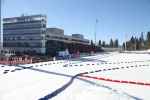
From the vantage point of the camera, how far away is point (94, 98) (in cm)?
1043

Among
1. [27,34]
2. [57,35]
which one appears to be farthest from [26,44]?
[57,35]

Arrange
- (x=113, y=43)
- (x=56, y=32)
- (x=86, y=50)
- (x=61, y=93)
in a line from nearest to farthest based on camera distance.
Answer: (x=61, y=93)
(x=56, y=32)
(x=86, y=50)
(x=113, y=43)

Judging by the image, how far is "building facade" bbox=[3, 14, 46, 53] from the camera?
65.8 m

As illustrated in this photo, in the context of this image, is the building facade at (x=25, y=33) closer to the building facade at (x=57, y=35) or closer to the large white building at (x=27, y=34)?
the large white building at (x=27, y=34)

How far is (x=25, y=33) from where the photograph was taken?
70.6 m

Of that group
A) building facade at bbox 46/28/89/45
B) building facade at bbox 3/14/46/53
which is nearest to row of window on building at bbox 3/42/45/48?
building facade at bbox 3/14/46/53

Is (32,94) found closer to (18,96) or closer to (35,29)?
(18,96)

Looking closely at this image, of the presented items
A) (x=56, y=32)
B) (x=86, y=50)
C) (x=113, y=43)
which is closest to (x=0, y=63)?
(x=56, y=32)

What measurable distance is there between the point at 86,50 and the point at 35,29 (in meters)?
32.0

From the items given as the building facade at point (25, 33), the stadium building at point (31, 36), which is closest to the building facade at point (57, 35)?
the stadium building at point (31, 36)

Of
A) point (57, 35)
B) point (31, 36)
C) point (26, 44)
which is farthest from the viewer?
point (57, 35)

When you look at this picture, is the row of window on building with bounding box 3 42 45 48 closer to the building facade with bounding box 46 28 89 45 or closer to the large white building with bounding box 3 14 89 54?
the large white building with bounding box 3 14 89 54

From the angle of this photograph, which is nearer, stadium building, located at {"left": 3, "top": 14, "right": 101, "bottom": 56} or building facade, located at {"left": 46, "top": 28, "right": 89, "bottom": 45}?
stadium building, located at {"left": 3, "top": 14, "right": 101, "bottom": 56}

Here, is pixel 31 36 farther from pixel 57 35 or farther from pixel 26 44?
pixel 57 35
